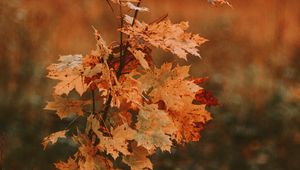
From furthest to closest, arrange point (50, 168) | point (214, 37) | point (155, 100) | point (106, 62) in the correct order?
1. point (214, 37)
2. point (50, 168)
3. point (155, 100)
4. point (106, 62)

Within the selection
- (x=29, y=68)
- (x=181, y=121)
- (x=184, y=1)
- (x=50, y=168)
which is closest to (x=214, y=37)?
(x=184, y=1)

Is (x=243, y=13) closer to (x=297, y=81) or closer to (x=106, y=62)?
(x=297, y=81)

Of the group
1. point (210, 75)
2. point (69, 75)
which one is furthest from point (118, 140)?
point (210, 75)

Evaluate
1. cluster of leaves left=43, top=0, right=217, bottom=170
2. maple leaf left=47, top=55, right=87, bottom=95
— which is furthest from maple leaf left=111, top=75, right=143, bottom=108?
maple leaf left=47, top=55, right=87, bottom=95

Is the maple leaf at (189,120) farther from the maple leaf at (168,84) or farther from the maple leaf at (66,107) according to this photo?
the maple leaf at (66,107)

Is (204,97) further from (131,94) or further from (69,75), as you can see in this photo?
(69,75)

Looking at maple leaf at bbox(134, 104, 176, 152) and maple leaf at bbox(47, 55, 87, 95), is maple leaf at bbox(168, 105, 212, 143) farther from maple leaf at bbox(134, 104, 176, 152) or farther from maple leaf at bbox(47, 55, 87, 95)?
maple leaf at bbox(47, 55, 87, 95)
